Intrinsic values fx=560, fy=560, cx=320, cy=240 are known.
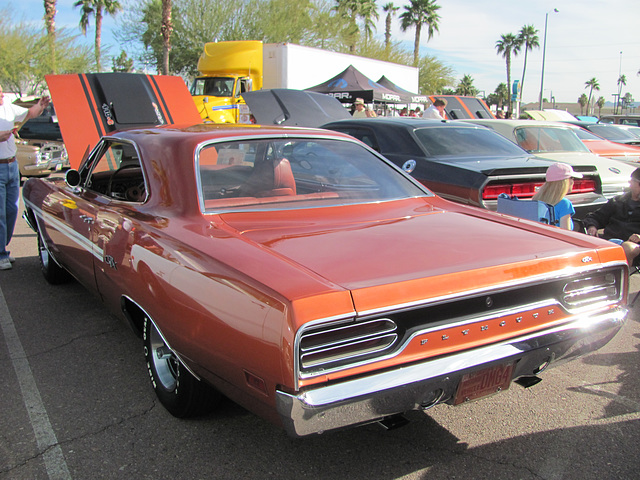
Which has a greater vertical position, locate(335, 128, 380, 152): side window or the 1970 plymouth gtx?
locate(335, 128, 380, 152): side window

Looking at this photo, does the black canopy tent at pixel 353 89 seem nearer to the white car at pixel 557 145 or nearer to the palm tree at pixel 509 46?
the white car at pixel 557 145

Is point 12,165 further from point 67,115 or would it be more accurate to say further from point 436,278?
point 436,278

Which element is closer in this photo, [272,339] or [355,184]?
[272,339]

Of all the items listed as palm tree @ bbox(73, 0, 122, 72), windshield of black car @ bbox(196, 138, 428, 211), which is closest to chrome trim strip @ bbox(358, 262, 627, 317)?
windshield of black car @ bbox(196, 138, 428, 211)

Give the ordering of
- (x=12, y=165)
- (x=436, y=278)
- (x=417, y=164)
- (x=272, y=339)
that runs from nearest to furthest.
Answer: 1. (x=272, y=339)
2. (x=436, y=278)
3. (x=12, y=165)
4. (x=417, y=164)

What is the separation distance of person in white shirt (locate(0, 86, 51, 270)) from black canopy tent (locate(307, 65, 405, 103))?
1186 cm

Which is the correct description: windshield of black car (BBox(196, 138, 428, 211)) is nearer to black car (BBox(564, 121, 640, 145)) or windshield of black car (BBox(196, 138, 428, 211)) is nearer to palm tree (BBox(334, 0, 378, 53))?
black car (BBox(564, 121, 640, 145))

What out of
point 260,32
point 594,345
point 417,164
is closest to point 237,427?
point 594,345

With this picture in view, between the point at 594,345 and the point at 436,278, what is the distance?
3.41ft

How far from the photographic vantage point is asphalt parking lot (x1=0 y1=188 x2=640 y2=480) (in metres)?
2.45

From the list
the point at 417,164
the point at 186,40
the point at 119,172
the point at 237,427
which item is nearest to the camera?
the point at 237,427

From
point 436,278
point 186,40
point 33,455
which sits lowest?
point 33,455

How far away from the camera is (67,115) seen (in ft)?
24.5

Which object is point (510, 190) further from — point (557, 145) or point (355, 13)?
point (355, 13)
